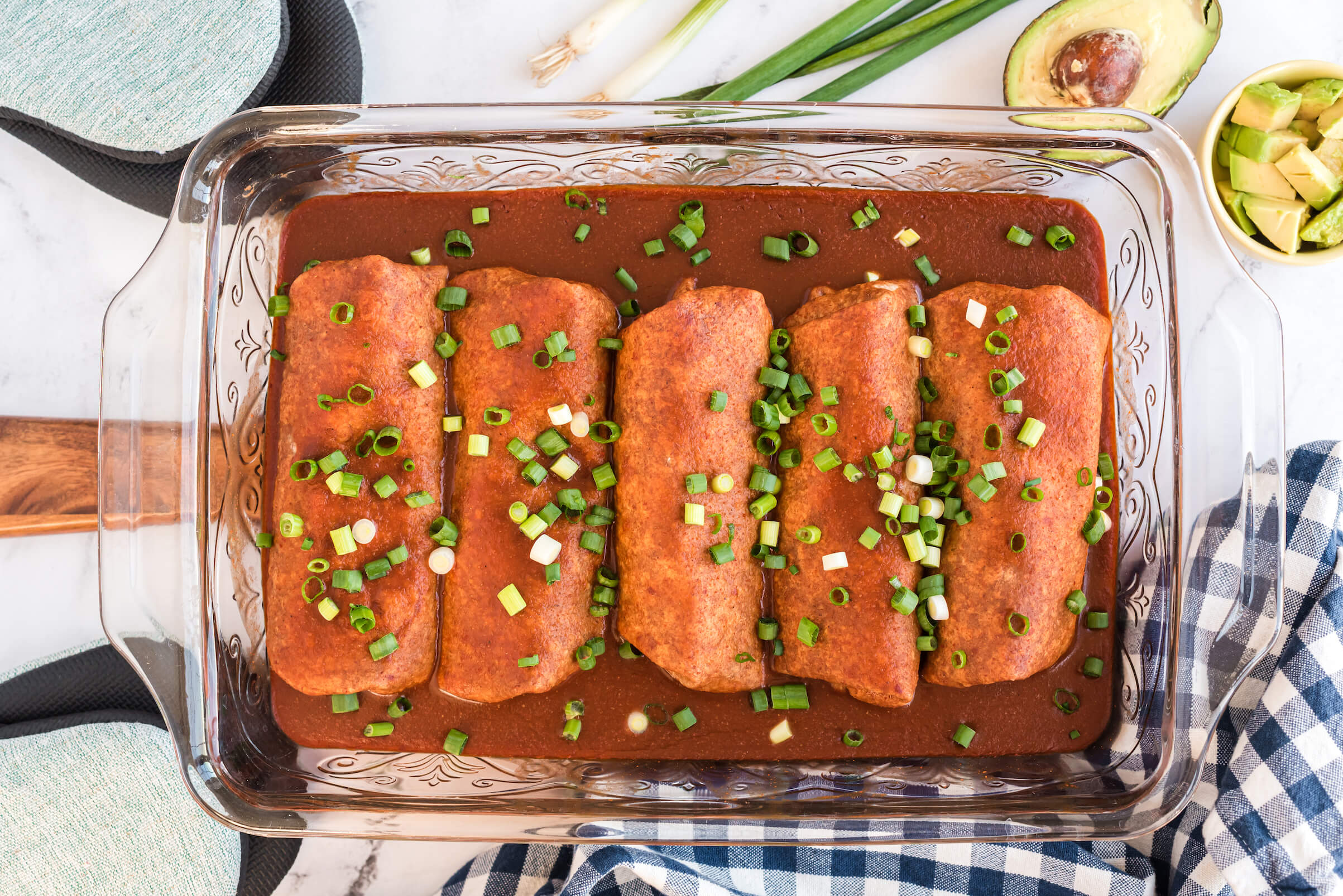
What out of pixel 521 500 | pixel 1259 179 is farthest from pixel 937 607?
pixel 1259 179

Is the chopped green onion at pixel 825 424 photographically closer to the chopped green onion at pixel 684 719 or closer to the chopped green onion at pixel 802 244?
the chopped green onion at pixel 802 244

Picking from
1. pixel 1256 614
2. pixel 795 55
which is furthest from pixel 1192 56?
pixel 1256 614

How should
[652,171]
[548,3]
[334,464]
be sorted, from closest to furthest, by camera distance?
1. [334,464]
2. [652,171]
3. [548,3]

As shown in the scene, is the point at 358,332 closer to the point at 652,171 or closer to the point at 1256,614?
the point at 652,171

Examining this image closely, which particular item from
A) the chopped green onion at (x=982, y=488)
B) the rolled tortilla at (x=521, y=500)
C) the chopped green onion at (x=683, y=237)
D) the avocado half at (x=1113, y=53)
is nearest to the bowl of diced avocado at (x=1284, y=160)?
the avocado half at (x=1113, y=53)

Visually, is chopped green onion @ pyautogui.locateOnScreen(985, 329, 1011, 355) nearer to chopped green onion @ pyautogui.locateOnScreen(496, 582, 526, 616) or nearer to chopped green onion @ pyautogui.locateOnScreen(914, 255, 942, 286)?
chopped green onion @ pyautogui.locateOnScreen(914, 255, 942, 286)

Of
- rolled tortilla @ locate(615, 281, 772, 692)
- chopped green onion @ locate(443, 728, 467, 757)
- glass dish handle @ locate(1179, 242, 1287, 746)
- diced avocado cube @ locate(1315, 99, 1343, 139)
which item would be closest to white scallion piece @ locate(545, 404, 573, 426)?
rolled tortilla @ locate(615, 281, 772, 692)
